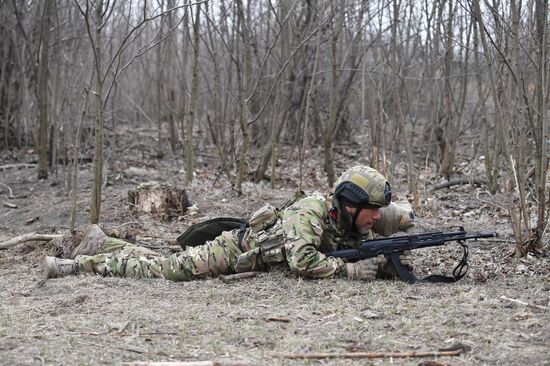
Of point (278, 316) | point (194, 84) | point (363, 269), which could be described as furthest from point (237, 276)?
point (194, 84)

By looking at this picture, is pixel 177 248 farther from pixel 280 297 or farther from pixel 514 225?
pixel 514 225

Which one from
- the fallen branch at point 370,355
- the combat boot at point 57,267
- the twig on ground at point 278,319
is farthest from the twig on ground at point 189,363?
the combat boot at point 57,267

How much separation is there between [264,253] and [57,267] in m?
1.51

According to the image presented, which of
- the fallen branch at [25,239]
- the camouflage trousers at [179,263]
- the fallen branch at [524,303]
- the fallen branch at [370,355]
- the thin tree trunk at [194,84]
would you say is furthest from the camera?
the thin tree trunk at [194,84]

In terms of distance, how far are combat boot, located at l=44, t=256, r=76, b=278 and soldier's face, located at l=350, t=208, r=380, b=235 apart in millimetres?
2104

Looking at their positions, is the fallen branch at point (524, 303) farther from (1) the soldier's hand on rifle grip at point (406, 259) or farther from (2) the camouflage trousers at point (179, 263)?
(2) the camouflage trousers at point (179, 263)

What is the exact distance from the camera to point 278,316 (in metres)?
3.79

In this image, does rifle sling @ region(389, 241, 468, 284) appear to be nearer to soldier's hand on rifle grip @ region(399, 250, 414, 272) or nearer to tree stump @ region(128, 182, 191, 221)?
soldier's hand on rifle grip @ region(399, 250, 414, 272)

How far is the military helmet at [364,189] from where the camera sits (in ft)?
15.0

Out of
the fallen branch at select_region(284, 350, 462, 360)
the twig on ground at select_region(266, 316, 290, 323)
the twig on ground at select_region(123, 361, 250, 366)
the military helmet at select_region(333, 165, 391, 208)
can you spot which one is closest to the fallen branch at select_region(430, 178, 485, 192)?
the military helmet at select_region(333, 165, 391, 208)

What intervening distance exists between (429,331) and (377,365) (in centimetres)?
51

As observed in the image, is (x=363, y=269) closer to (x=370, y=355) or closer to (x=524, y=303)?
(x=524, y=303)

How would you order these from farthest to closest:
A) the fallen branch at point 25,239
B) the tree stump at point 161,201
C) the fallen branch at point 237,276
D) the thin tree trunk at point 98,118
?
the tree stump at point 161,201 < the fallen branch at point 25,239 < the thin tree trunk at point 98,118 < the fallen branch at point 237,276

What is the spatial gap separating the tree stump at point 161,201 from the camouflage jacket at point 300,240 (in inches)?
116
